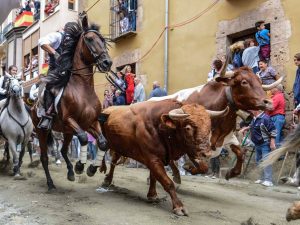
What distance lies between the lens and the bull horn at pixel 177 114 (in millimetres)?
5832

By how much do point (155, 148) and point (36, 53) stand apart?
961 inches

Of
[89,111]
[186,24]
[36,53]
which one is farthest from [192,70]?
[36,53]

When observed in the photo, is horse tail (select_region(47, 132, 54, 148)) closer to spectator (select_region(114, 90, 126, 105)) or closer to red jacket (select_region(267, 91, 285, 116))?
spectator (select_region(114, 90, 126, 105))

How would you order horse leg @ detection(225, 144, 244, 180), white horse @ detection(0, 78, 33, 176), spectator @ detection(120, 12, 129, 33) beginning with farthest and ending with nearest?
spectator @ detection(120, 12, 129, 33) < white horse @ detection(0, 78, 33, 176) < horse leg @ detection(225, 144, 244, 180)

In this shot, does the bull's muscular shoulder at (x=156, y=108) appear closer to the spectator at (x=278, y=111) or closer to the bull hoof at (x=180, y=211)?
the bull hoof at (x=180, y=211)

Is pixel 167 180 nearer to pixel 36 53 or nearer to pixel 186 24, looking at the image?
pixel 186 24

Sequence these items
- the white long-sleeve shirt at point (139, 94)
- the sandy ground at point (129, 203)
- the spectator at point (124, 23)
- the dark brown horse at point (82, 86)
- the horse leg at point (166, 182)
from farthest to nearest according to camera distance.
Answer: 1. the spectator at point (124, 23)
2. the white long-sleeve shirt at point (139, 94)
3. the dark brown horse at point (82, 86)
4. the horse leg at point (166, 182)
5. the sandy ground at point (129, 203)

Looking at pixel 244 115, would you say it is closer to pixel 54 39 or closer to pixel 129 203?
pixel 129 203

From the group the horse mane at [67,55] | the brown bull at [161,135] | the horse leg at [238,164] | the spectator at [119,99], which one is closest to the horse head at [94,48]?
the horse mane at [67,55]

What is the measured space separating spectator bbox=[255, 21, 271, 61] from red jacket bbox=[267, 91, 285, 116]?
1.46m

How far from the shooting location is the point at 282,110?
998 centimetres

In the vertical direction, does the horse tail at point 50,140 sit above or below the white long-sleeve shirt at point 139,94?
below

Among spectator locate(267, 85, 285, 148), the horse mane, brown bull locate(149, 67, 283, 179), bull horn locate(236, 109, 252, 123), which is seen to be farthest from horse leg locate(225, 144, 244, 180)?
the horse mane

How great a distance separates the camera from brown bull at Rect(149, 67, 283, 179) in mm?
7262
